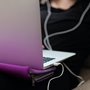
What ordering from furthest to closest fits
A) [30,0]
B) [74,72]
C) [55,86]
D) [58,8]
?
[58,8] < [74,72] < [55,86] < [30,0]

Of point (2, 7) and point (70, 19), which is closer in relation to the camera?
point (2, 7)

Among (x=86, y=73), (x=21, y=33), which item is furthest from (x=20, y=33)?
(x=86, y=73)

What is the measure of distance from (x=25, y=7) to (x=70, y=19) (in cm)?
61

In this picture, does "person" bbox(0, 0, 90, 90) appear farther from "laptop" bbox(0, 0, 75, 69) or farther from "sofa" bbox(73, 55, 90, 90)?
"laptop" bbox(0, 0, 75, 69)

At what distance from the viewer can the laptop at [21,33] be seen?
0.74m

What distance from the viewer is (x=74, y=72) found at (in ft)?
3.75

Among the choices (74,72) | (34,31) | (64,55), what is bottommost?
(74,72)

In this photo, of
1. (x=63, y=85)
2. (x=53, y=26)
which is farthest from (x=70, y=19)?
(x=63, y=85)

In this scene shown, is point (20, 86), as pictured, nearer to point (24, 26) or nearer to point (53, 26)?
point (24, 26)

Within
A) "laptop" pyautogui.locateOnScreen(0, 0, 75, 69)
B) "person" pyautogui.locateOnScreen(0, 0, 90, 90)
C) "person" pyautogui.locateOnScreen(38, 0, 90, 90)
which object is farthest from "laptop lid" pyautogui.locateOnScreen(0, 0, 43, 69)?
"person" pyautogui.locateOnScreen(38, 0, 90, 90)

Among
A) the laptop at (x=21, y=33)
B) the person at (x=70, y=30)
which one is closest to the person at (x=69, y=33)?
the person at (x=70, y=30)

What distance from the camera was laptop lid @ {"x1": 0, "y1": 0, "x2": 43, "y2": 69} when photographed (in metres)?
0.74

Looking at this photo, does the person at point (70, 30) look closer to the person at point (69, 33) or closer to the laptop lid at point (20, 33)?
the person at point (69, 33)

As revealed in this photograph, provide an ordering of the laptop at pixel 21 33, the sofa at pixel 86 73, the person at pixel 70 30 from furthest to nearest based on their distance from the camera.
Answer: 1. the person at pixel 70 30
2. the sofa at pixel 86 73
3. the laptop at pixel 21 33
